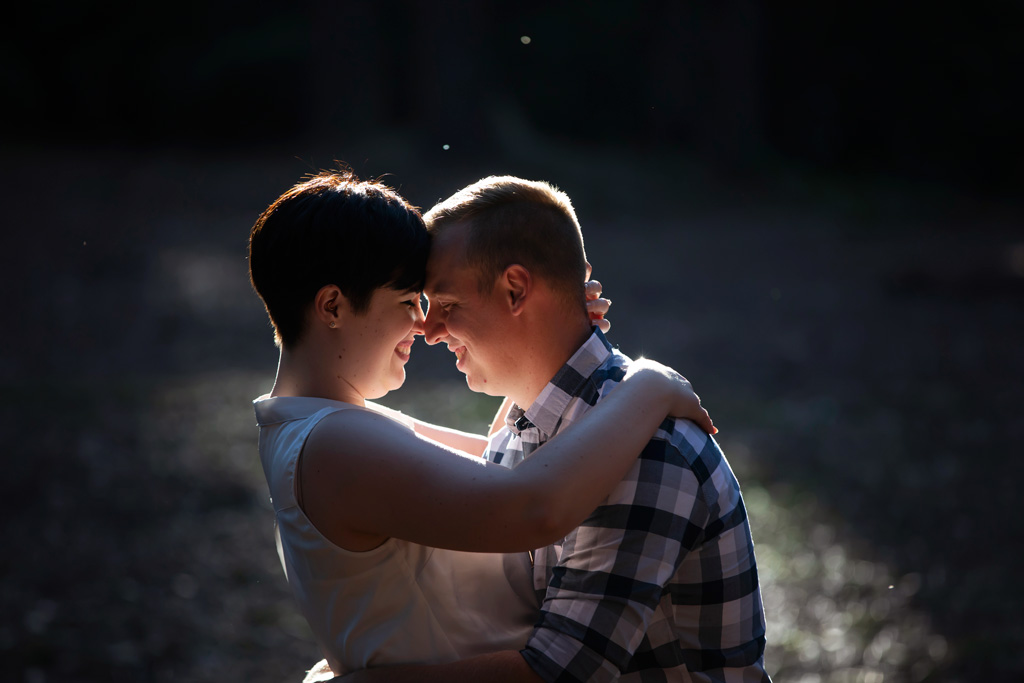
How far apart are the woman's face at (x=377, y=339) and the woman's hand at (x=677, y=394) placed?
0.67 m

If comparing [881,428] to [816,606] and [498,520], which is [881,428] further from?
[498,520]

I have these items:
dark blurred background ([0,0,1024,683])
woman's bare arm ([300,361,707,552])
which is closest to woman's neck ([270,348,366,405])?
woman's bare arm ([300,361,707,552])

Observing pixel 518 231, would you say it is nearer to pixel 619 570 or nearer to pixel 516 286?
pixel 516 286

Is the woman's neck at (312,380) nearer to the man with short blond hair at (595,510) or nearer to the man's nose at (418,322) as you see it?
the man's nose at (418,322)

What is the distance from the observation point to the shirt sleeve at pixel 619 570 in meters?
2.24

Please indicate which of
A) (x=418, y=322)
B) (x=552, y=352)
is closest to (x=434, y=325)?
(x=418, y=322)

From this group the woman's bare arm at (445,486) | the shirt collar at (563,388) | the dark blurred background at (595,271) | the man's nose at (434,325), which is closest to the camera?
the woman's bare arm at (445,486)

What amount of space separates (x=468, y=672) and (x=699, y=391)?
9.13m

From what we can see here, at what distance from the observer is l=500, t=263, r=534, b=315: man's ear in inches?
108

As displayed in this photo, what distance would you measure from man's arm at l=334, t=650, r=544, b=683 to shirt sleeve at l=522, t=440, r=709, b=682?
0.03 metres

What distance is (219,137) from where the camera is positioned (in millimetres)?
29312

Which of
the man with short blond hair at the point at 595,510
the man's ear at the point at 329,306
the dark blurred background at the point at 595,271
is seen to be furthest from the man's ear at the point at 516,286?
the dark blurred background at the point at 595,271

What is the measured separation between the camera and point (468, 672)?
2.28 meters

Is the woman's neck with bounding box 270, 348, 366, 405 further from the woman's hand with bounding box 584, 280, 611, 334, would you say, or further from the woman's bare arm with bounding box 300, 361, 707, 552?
the woman's hand with bounding box 584, 280, 611, 334
